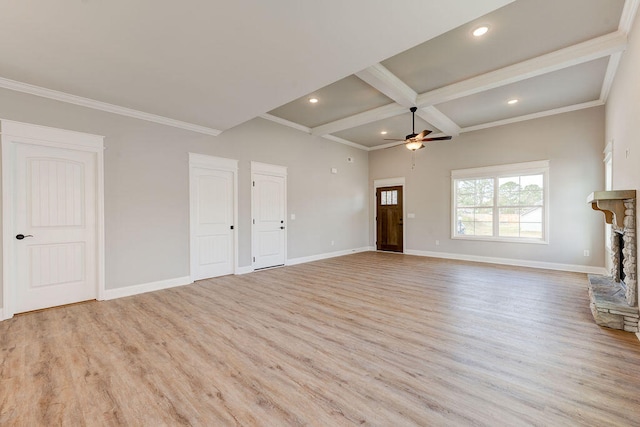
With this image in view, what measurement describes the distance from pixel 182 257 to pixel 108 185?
1.57m

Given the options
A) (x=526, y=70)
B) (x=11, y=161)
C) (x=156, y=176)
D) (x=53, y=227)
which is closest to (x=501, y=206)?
(x=526, y=70)

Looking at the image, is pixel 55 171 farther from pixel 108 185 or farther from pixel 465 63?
pixel 465 63

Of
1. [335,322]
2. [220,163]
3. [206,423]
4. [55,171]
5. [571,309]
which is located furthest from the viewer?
[220,163]

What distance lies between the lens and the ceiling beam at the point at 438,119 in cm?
550

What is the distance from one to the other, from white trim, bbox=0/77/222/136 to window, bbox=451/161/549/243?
6.00 m

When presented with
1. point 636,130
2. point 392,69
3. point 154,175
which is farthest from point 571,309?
point 154,175

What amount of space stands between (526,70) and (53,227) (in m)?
6.80

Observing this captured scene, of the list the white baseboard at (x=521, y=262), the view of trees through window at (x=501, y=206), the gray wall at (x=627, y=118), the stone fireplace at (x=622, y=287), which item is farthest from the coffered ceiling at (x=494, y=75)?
the white baseboard at (x=521, y=262)

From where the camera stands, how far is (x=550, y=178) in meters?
5.82

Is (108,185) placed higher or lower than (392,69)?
lower

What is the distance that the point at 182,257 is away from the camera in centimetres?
484

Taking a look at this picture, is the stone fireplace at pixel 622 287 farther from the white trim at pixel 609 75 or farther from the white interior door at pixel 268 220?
the white interior door at pixel 268 220

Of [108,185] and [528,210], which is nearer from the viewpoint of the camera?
[108,185]

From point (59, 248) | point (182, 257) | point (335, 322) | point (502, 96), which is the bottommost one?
point (335, 322)
